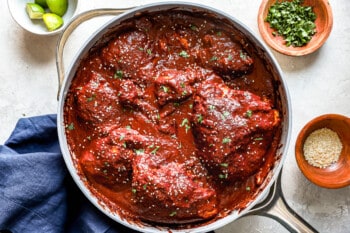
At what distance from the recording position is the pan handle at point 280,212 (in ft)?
13.3

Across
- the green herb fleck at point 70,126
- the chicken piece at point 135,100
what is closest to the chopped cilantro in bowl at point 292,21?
the chicken piece at point 135,100

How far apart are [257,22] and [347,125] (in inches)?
36.6

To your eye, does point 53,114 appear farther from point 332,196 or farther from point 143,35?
point 332,196

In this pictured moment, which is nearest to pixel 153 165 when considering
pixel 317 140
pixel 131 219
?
pixel 131 219

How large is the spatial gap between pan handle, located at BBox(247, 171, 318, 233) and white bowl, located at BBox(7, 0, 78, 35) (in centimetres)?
178

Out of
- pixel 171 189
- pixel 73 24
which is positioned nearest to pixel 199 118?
pixel 171 189

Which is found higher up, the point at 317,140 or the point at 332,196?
the point at 317,140

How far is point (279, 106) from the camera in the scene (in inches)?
157

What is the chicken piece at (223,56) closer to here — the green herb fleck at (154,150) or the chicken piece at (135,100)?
the chicken piece at (135,100)

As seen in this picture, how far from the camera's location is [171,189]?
3.85 meters

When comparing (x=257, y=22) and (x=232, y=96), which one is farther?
(x=257, y=22)

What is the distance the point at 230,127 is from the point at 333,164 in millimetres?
922

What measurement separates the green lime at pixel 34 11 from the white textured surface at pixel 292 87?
0.55 ft

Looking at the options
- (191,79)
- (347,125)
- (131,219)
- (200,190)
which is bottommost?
(131,219)
